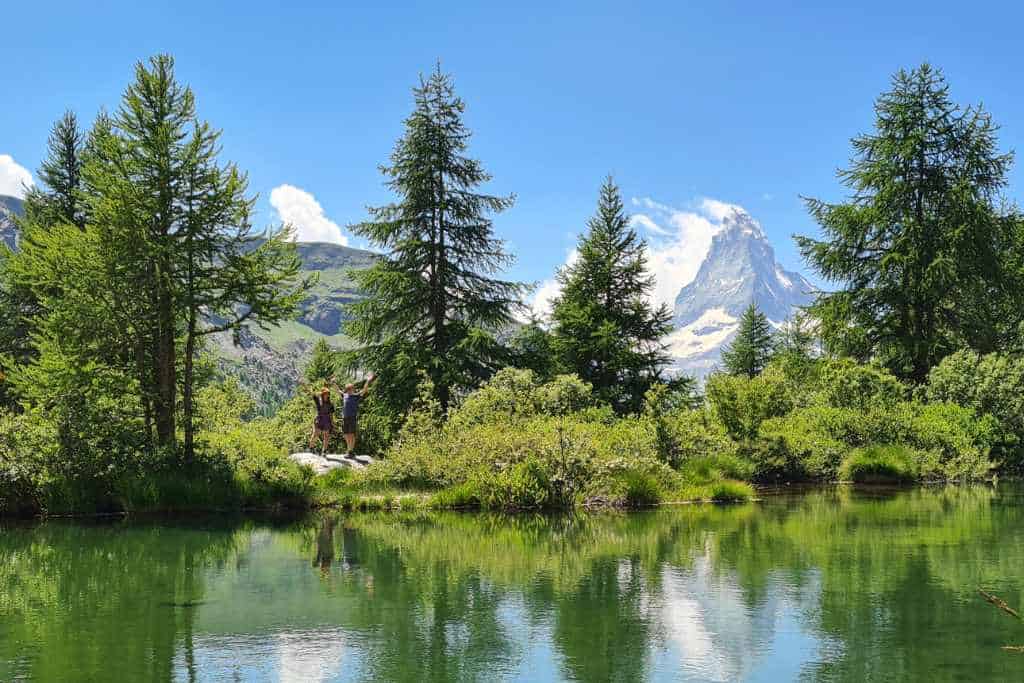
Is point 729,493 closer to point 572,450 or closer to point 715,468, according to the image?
point 715,468

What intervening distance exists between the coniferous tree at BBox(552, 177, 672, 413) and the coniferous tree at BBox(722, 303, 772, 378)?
122 feet

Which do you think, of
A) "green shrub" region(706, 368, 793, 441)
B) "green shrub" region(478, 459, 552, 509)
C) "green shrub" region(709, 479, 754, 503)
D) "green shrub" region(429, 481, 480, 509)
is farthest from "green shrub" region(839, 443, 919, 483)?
"green shrub" region(429, 481, 480, 509)

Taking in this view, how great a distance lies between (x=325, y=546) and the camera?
651 inches

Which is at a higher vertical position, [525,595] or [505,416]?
[505,416]

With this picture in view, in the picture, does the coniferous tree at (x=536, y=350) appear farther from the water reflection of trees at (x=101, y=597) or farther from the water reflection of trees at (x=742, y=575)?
the water reflection of trees at (x=101, y=597)

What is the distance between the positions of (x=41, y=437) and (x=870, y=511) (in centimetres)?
2014

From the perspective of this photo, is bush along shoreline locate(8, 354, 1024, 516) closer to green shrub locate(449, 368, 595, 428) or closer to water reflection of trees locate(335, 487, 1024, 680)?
green shrub locate(449, 368, 595, 428)

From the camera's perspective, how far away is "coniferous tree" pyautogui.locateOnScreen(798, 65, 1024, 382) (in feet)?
122

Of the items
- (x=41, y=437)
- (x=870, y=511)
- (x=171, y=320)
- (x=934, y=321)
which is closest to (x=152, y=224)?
(x=171, y=320)

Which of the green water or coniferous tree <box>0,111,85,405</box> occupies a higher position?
coniferous tree <box>0,111,85,405</box>

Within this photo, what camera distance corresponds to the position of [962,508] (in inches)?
856

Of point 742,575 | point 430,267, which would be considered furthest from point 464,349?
point 742,575

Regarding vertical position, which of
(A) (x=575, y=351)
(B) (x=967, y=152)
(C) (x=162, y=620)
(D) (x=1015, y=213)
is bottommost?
(C) (x=162, y=620)

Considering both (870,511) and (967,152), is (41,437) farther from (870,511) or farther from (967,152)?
(967,152)
